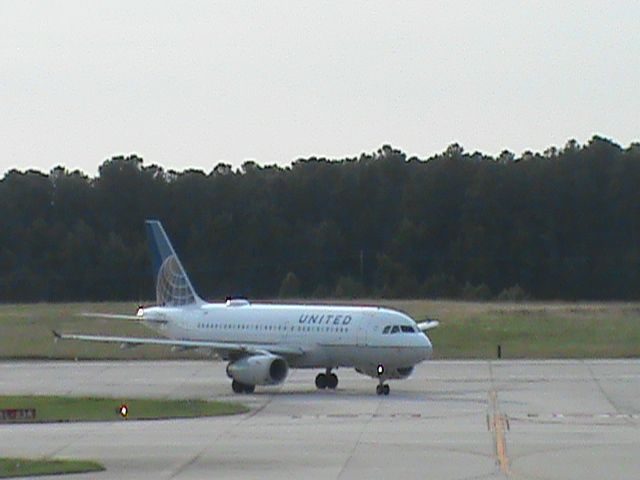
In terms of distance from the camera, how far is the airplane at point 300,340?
170 ft

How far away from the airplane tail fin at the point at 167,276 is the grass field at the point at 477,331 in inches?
469

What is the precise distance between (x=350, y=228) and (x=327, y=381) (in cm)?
7976

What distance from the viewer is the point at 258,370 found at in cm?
5231

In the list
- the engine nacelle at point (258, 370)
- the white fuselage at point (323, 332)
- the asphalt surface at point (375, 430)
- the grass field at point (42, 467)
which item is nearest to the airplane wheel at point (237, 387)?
the engine nacelle at point (258, 370)

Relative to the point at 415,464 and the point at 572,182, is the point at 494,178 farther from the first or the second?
the point at 415,464

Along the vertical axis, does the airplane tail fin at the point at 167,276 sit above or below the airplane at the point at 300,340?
above

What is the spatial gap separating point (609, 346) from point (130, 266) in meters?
56.4

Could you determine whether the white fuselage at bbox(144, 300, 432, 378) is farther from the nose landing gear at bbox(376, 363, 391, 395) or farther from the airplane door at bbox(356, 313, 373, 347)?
the nose landing gear at bbox(376, 363, 391, 395)

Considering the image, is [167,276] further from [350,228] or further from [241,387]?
[350,228]

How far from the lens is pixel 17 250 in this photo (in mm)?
128625

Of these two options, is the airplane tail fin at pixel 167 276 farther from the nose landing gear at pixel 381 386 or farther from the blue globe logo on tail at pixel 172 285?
the nose landing gear at pixel 381 386

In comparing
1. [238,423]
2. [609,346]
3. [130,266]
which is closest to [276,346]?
[238,423]

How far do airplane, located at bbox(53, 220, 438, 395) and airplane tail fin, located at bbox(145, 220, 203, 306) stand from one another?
206 centimetres

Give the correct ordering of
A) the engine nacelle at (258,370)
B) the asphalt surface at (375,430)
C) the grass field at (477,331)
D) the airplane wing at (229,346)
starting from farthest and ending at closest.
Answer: the grass field at (477,331), the airplane wing at (229,346), the engine nacelle at (258,370), the asphalt surface at (375,430)
